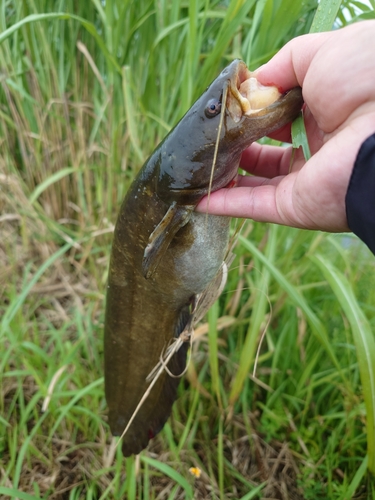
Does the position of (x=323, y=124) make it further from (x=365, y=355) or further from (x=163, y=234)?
(x=365, y=355)

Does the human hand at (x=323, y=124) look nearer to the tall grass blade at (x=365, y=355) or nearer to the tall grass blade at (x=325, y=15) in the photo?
the tall grass blade at (x=325, y=15)

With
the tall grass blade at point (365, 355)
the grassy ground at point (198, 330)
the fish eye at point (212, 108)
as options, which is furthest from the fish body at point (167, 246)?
the tall grass blade at point (365, 355)

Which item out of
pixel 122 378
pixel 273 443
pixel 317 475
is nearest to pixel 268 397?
pixel 273 443

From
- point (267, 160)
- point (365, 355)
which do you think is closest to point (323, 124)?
point (267, 160)

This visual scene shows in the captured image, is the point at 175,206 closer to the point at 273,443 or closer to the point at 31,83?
the point at 273,443

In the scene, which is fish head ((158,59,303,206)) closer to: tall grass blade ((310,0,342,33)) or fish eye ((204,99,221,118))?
fish eye ((204,99,221,118))

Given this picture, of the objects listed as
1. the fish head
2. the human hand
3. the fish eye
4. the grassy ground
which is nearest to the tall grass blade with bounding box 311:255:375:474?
the grassy ground
